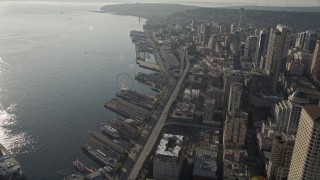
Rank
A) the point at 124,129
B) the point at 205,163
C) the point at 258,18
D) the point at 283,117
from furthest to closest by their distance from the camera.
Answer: the point at 258,18 → the point at 124,129 → the point at 283,117 → the point at 205,163

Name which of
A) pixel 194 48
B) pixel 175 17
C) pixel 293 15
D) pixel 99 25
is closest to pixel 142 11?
pixel 175 17

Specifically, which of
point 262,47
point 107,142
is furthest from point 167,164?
point 262,47

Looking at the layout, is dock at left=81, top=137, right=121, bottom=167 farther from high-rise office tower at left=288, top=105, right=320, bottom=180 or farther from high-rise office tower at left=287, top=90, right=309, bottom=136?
high-rise office tower at left=287, top=90, right=309, bottom=136

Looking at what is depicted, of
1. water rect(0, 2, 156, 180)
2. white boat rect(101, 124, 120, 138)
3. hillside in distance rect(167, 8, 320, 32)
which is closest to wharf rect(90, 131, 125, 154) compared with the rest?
white boat rect(101, 124, 120, 138)

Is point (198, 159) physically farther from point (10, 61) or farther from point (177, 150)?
point (10, 61)

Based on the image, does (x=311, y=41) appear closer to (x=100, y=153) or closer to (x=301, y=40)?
(x=301, y=40)
